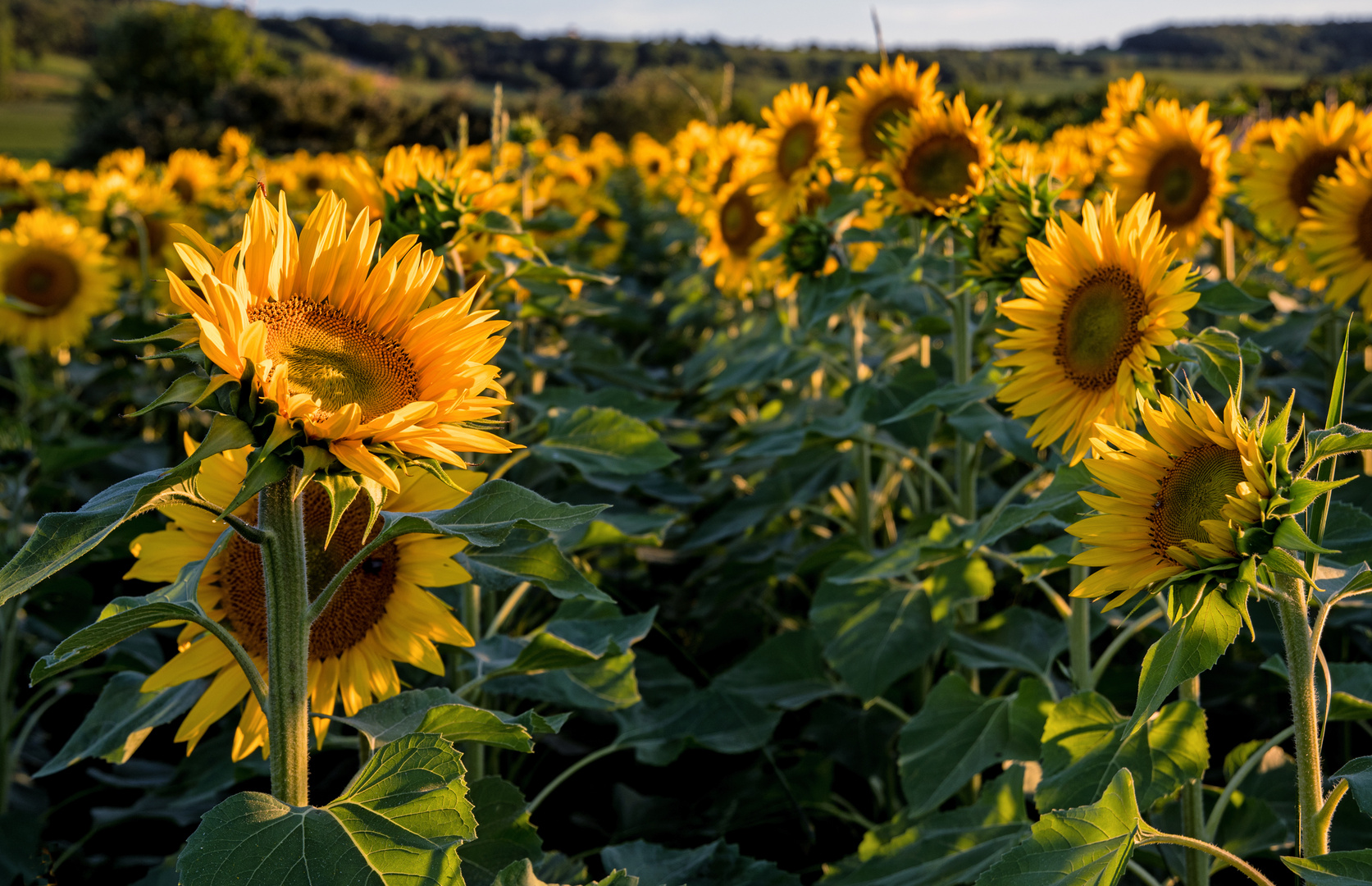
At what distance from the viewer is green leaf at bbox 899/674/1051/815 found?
6.23ft

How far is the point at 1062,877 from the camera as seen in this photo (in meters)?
1.14

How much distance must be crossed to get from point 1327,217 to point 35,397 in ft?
15.2

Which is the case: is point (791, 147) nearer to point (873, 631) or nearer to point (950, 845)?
point (873, 631)

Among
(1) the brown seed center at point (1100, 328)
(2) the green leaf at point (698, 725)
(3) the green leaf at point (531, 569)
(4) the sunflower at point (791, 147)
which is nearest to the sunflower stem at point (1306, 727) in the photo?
(1) the brown seed center at point (1100, 328)

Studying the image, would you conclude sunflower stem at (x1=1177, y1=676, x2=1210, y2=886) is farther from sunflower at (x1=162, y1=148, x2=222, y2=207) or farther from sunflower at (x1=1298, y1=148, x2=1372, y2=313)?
sunflower at (x1=162, y1=148, x2=222, y2=207)

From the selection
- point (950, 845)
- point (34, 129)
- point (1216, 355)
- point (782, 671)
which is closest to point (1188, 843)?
point (950, 845)

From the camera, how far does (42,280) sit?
4.25 metres

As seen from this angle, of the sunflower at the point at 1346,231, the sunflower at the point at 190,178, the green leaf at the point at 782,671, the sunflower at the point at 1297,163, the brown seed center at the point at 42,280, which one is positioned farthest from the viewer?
the sunflower at the point at 190,178

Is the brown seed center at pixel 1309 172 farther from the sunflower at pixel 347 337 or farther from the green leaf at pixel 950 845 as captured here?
the sunflower at pixel 347 337

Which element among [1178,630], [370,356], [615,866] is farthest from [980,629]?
[370,356]

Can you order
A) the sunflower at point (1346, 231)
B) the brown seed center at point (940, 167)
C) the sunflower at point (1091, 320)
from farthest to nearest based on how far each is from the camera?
the sunflower at point (1346, 231), the brown seed center at point (940, 167), the sunflower at point (1091, 320)

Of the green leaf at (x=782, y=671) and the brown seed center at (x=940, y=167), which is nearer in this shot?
the green leaf at (x=782, y=671)

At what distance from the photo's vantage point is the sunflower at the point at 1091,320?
161 centimetres

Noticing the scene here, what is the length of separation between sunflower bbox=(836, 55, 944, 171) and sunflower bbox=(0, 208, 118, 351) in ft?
10.5
